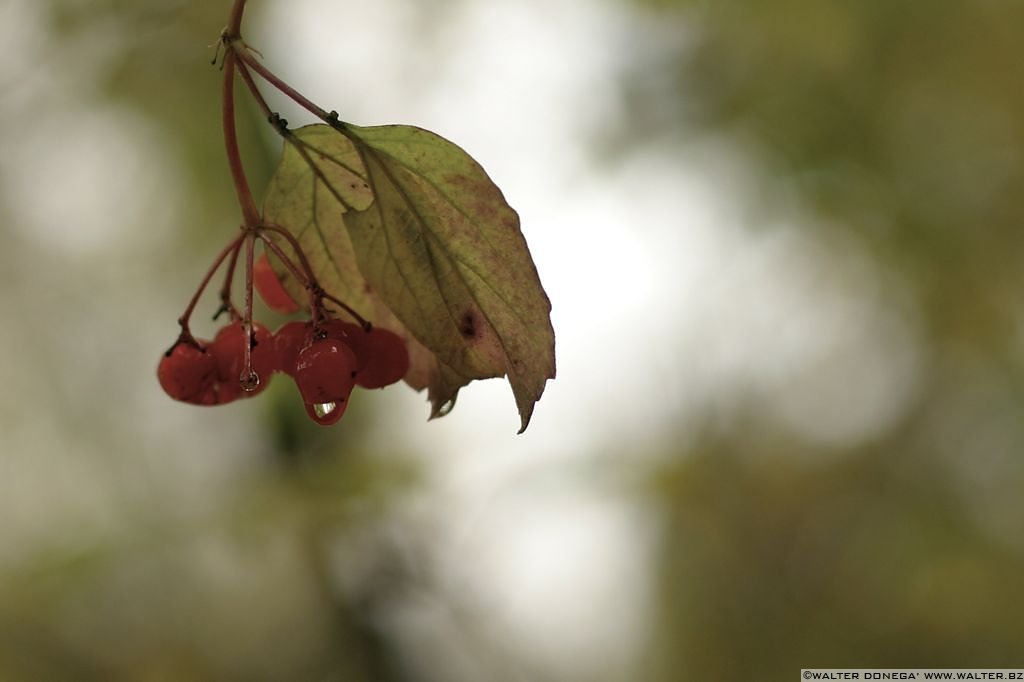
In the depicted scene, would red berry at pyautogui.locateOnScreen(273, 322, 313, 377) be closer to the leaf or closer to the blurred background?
the leaf

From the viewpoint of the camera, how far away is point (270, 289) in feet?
2.02

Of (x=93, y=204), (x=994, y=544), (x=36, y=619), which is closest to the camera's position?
(x=994, y=544)

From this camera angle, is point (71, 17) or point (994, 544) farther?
point (71, 17)

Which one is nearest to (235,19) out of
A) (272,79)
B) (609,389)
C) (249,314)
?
(272,79)

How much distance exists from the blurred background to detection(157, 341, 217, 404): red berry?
2.87ft

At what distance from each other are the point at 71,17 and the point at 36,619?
3.03ft

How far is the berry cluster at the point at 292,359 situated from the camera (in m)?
0.48

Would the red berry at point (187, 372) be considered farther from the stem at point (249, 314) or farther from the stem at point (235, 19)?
the stem at point (235, 19)

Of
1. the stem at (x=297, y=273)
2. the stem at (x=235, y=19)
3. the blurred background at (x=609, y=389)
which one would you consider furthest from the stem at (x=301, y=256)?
the blurred background at (x=609, y=389)

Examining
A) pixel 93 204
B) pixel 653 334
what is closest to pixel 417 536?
pixel 653 334

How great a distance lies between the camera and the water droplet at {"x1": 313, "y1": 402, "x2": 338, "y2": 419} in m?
0.48

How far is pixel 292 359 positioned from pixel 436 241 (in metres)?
0.10

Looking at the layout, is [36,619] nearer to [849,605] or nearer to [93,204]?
[93,204]

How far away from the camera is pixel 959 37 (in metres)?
1.44
